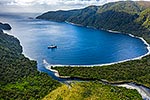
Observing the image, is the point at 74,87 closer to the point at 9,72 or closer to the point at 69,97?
→ the point at 69,97

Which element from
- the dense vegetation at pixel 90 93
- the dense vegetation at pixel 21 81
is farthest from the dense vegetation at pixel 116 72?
the dense vegetation at pixel 90 93

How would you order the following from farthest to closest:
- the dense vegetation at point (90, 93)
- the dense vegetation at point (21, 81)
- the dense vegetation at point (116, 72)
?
1. the dense vegetation at point (116, 72)
2. the dense vegetation at point (21, 81)
3. the dense vegetation at point (90, 93)

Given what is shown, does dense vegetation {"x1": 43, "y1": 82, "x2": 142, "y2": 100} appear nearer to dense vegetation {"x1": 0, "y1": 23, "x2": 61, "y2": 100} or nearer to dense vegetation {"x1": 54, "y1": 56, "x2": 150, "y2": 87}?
dense vegetation {"x1": 0, "y1": 23, "x2": 61, "y2": 100}

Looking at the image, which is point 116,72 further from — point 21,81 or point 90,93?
point 21,81

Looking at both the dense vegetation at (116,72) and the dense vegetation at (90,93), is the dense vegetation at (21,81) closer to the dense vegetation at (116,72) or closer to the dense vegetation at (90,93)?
the dense vegetation at (90,93)

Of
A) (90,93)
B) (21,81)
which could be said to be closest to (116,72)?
(90,93)

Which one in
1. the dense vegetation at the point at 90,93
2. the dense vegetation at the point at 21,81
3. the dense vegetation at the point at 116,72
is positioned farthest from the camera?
the dense vegetation at the point at 116,72
